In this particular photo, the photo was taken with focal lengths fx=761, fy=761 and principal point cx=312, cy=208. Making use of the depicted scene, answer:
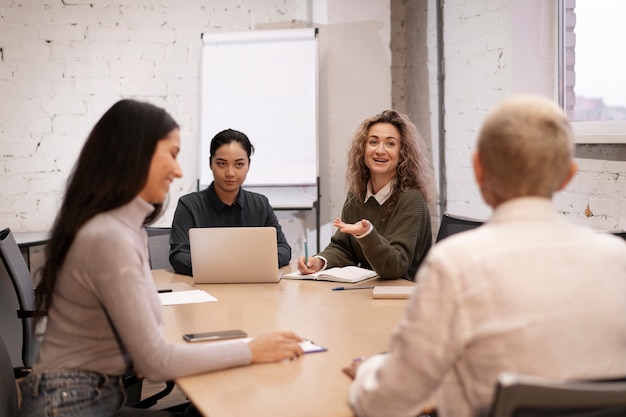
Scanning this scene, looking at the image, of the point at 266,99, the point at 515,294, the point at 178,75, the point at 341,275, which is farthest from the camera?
the point at 178,75

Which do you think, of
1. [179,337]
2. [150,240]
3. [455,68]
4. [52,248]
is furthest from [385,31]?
[52,248]

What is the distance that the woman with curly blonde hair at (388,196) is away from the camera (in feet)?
9.96

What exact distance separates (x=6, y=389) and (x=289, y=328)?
2.46ft

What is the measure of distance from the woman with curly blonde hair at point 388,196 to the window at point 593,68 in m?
0.71

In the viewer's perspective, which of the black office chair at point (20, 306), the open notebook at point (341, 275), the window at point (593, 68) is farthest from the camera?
the window at point (593, 68)

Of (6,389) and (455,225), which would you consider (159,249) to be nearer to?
(455,225)

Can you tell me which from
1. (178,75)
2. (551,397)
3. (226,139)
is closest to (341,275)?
(226,139)

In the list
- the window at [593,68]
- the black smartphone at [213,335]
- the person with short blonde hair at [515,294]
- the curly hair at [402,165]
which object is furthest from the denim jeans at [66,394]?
the window at [593,68]

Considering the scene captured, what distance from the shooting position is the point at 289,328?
215 centimetres

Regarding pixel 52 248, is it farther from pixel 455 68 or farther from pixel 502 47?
pixel 455 68

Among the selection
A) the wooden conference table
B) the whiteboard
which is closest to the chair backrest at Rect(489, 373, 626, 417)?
the wooden conference table

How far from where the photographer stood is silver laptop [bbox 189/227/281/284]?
2.81 m

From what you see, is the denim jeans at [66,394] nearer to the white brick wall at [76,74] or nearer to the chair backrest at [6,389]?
the chair backrest at [6,389]

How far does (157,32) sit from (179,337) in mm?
2848
